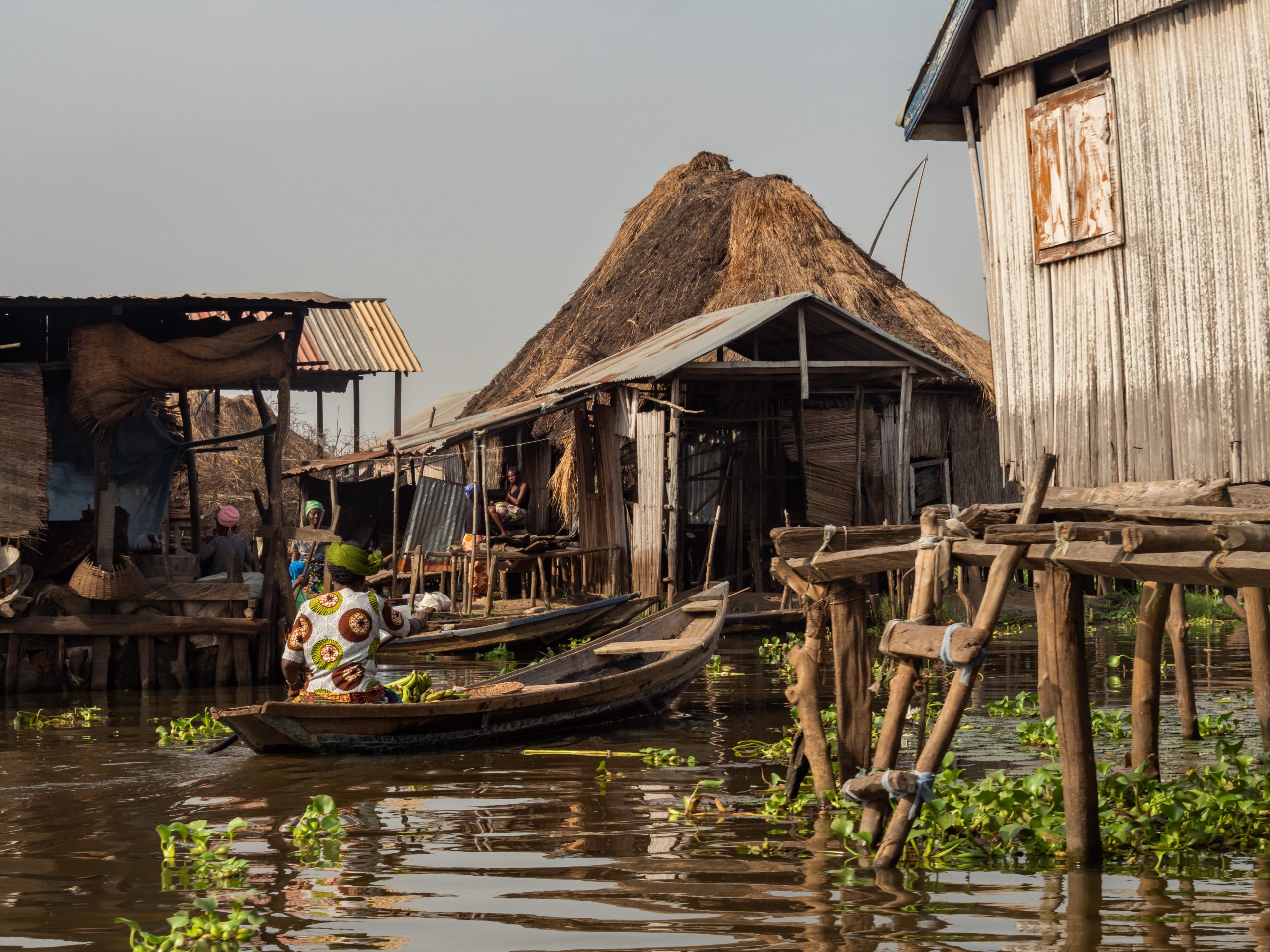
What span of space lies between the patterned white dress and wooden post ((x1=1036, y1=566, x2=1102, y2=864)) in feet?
15.5

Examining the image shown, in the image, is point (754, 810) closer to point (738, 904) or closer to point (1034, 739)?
point (738, 904)

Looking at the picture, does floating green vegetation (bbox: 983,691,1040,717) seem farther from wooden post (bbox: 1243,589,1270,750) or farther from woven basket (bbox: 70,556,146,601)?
woven basket (bbox: 70,556,146,601)

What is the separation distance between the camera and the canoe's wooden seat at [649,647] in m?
10.6

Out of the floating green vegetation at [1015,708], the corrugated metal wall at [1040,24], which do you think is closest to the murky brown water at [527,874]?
the floating green vegetation at [1015,708]

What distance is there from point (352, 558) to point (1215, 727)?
578 centimetres

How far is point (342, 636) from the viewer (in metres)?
8.58

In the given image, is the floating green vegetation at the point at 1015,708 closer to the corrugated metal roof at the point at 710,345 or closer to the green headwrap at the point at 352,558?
the green headwrap at the point at 352,558

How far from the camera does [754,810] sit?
6.75 metres

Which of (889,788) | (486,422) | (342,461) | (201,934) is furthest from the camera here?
(342,461)

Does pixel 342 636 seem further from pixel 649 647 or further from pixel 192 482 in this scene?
pixel 192 482

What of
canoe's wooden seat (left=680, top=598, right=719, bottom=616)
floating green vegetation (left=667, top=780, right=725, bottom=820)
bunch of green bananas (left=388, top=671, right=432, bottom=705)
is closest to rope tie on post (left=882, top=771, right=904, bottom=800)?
floating green vegetation (left=667, top=780, right=725, bottom=820)

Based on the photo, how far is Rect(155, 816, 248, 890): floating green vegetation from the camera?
529 cm

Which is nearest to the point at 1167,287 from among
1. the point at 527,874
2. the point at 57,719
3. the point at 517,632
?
the point at 527,874

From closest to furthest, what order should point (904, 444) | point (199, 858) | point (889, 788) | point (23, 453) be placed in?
point (889, 788), point (199, 858), point (23, 453), point (904, 444)
